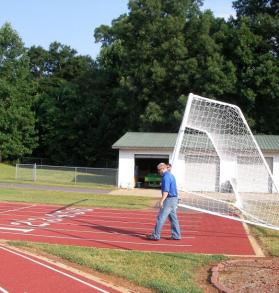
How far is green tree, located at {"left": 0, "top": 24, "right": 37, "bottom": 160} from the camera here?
2557 inches

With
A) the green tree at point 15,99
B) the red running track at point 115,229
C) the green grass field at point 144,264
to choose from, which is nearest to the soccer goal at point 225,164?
the red running track at point 115,229

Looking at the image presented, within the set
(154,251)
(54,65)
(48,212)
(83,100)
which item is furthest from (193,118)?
(54,65)

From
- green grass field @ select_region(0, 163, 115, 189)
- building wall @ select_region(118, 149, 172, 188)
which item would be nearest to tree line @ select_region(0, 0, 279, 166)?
green grass field @ select_region(0, 163, 115, 189)

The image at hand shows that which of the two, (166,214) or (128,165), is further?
(128,165)

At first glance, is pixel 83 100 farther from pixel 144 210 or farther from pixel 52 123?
pixel 144 210

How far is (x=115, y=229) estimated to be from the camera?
1582 cm

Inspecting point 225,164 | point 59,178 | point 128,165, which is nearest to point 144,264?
point 225,164

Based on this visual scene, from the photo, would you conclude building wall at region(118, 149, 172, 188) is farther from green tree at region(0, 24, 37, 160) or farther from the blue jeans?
green tree at region(0, 24, 37, 160)

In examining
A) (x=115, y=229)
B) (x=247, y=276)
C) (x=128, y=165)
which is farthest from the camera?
(x=128, y=165)

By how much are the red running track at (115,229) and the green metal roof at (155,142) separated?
16.9 meters

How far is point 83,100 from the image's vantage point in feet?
221

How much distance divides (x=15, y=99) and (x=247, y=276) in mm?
59802

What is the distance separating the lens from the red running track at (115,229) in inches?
515

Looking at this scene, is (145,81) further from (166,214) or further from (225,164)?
(166,214)
